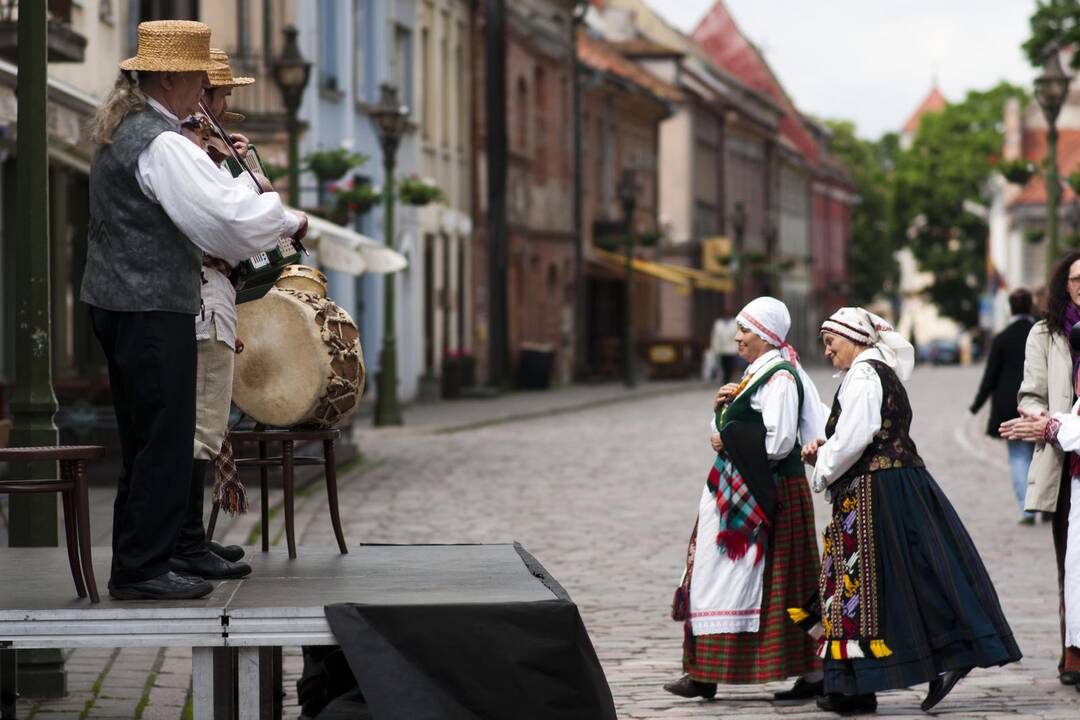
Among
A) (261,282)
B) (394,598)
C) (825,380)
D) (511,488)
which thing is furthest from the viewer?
(825,380)

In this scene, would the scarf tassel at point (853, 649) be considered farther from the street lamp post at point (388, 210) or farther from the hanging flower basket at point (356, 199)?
the street lamp post at point (388, 210)

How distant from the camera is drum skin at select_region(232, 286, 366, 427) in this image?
7.94 metres

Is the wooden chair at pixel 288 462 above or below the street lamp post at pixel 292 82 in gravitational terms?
below

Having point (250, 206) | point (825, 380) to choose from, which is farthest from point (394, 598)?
point (825, 380)

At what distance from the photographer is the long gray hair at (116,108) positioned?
6.70m

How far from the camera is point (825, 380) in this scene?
56.6 m

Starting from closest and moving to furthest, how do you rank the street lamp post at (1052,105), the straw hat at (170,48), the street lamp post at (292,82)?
the straw hat at (170,48) → the street lamp post at (292,82) → the street lamp post at (1052,105)

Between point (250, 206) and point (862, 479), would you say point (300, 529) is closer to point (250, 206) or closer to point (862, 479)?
point (862, 479)

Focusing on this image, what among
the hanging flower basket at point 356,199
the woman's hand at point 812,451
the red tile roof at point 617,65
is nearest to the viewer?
the woman's hand at point 812,451

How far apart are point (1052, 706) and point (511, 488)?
11.2 m

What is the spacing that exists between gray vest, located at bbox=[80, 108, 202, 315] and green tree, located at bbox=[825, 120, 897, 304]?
10988 cm

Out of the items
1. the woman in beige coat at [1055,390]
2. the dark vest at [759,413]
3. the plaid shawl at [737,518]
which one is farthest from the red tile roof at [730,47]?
the plaid shawl at [737,518]

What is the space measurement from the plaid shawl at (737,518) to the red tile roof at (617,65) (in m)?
46.9

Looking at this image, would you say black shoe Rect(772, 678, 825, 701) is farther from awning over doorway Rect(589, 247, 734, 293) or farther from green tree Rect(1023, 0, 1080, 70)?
awning over doorway Rect(589, 247, 734, 293)
